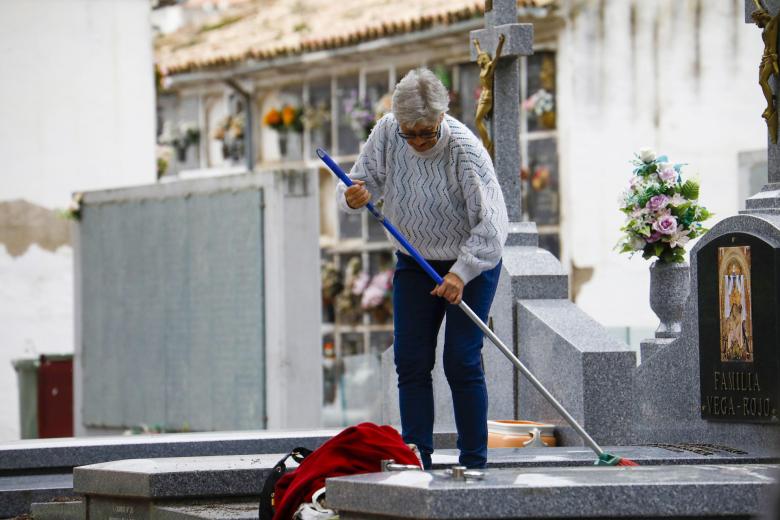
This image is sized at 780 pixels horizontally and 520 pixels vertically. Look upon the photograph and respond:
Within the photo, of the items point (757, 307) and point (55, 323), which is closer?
point (757, 307)

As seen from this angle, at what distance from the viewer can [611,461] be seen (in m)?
8.02

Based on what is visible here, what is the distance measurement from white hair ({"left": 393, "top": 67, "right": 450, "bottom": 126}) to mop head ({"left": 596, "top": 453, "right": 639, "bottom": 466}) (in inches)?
73.9

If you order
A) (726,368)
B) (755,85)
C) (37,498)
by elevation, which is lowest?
(37,498)

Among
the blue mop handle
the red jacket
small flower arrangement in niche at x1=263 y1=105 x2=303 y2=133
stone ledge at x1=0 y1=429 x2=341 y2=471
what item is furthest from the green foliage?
small flower arrangement in niche at x1=263 y1=105 x2=303 y2=133

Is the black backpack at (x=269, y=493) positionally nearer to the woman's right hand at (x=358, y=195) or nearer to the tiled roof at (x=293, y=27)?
the woman's right hand at (x=358, y=195)

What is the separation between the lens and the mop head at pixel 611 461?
799 cm

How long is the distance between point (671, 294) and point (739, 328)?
4.62ft

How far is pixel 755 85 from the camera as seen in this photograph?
2084cm

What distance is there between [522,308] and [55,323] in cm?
1300

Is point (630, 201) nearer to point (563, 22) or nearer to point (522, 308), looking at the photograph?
point (522, 308)

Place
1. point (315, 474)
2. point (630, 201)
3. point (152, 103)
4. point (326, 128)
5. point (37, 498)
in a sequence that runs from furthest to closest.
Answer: point (326, 128) < point (152, 103) < point (630, 201) < point (37, 498) < point (315, 474)

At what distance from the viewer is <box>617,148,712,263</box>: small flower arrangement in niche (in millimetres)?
10656

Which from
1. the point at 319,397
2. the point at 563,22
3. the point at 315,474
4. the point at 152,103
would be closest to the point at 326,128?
the point at 152,103

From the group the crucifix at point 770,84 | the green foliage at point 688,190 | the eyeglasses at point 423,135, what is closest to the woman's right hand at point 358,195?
the eyeglasses at point 423,135
